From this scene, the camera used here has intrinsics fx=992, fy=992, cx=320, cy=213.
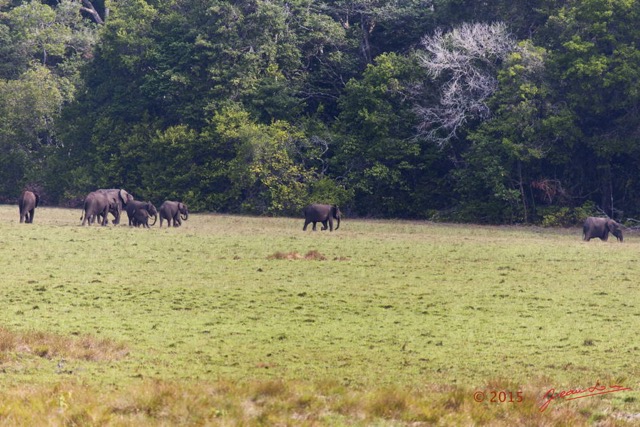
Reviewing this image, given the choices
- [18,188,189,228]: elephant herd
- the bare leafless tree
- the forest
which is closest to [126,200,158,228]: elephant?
[18,188,189,228]: elephant herd

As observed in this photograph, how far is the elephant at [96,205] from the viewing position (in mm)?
32938

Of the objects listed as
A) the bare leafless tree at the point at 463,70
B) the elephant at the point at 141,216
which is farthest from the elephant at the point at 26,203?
the bare leafless tree at the point at 463,70

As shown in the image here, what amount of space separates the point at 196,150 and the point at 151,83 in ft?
13.2

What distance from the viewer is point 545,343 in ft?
41.1

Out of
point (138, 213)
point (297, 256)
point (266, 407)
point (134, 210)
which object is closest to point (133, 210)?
point (134, 210)

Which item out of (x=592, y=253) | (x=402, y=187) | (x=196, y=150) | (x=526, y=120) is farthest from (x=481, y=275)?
(x=196, y=150)

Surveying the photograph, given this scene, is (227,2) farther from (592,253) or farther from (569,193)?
(592,253)

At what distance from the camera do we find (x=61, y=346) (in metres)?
11.3

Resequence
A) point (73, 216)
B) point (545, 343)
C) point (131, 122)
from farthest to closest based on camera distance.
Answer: point (131, 122)
point (73, 216)
point (545, 343)

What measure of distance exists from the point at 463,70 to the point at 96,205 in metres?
15.8

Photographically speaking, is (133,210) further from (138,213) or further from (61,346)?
(61,346)
